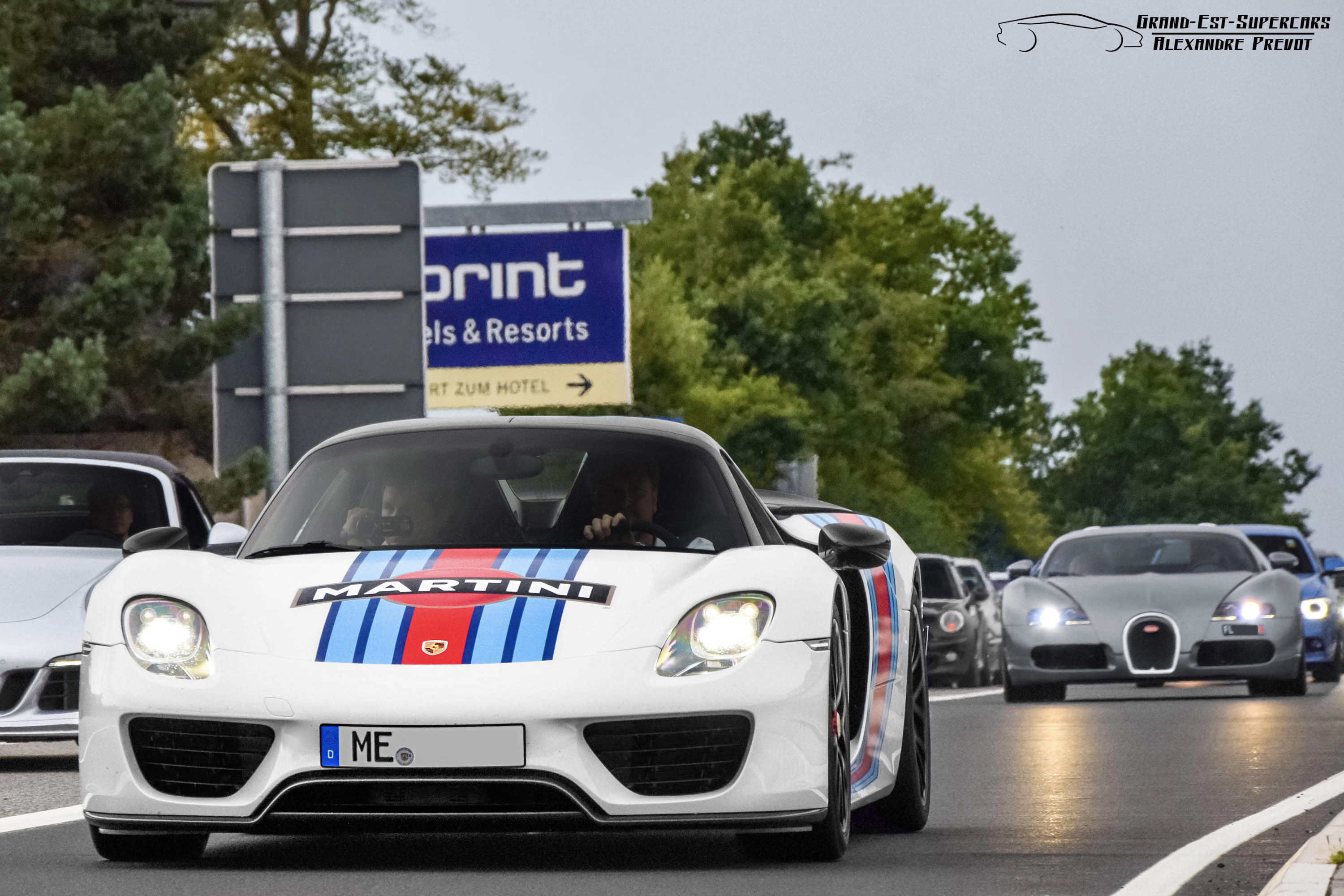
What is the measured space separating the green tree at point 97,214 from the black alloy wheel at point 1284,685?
566 inches

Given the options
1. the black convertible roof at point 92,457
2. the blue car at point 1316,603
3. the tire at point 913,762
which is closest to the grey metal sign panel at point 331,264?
the black convertible roof at point 92,457

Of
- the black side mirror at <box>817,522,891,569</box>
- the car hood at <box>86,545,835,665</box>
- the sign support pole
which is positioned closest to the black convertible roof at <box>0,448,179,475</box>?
the car hood at <box>86,545,835,665</box>

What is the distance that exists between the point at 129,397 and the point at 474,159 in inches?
739

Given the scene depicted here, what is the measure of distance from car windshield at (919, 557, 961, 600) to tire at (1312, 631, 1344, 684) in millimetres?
5907

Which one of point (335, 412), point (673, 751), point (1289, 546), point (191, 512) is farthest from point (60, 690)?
point (1289, 546)

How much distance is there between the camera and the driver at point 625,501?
811cm

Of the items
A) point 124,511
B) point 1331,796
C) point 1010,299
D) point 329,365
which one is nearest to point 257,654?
point 1331,796

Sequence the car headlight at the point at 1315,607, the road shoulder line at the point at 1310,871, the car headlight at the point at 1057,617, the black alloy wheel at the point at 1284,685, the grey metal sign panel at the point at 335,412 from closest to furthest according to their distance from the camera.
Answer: the road shoulder line at the point at 1310,871 < the grey metal sign panel at the point at 335,412 < the car headlight at the point at 1057,617 < the black alloy wheel at the point at 1284,685 < the car headlight at the point at 1315,607

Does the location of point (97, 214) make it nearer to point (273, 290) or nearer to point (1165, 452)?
point (273, 290)

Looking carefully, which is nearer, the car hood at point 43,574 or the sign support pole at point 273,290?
the car hood at point 43,574

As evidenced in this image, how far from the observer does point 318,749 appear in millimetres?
7027

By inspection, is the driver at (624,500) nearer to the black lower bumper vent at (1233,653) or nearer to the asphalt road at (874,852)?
the asphalt road at (874,852)

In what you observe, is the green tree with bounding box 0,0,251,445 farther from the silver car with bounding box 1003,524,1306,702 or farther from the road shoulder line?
the road shoulder line

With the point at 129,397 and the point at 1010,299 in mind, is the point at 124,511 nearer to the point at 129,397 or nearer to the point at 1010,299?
the point at 129,397
